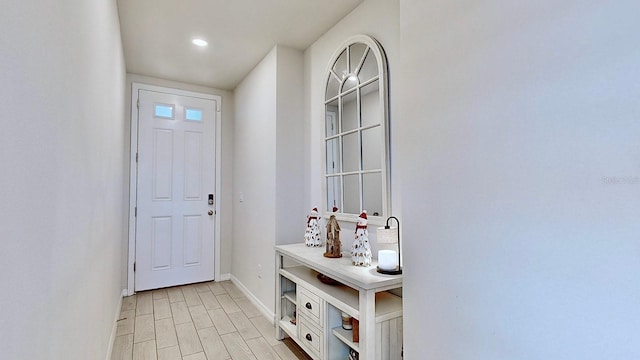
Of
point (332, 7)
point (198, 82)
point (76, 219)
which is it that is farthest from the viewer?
point (198, 82)

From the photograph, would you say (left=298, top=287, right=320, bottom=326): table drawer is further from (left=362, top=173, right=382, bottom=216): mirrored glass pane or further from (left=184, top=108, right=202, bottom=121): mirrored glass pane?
(left=184, top=108, right=202, bottom=121): mirrored glass pane

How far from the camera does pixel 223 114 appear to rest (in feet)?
14.0

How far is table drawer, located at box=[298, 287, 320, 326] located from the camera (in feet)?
6.65

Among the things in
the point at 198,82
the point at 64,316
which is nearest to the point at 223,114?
the point at 198,82

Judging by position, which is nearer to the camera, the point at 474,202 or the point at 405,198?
the point at 474,202

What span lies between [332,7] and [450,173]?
6.00 feet

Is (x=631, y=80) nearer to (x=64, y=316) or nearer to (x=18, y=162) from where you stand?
(x=18, y=162)

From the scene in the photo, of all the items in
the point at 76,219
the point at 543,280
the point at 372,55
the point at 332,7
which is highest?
the point at 332,7

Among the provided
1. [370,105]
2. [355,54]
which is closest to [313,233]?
[370,105]

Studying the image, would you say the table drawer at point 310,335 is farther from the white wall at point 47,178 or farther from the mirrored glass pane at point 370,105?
the mirrored glass pane at point 370,105

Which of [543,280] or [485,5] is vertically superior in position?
[485,5]

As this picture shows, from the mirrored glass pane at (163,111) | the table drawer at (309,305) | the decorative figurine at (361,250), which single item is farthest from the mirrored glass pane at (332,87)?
the mirrored glass pane at (163,111)

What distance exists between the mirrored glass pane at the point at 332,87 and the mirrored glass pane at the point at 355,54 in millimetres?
197

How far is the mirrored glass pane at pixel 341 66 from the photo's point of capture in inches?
97.0
